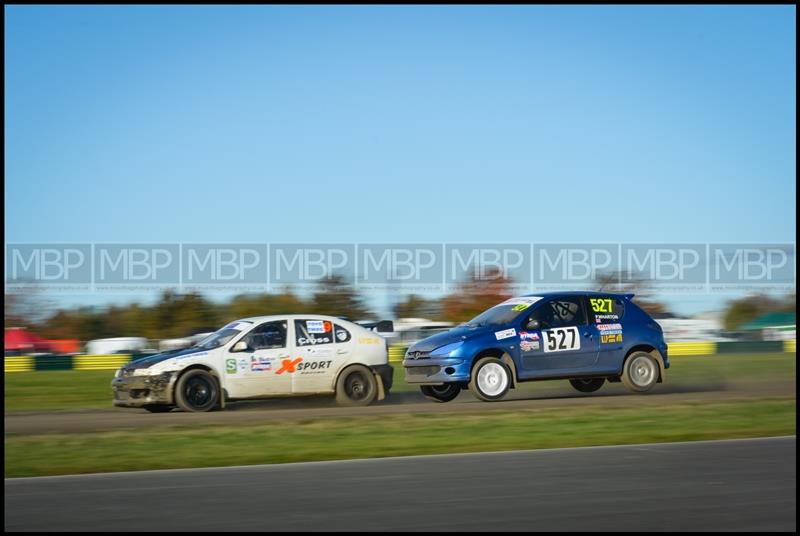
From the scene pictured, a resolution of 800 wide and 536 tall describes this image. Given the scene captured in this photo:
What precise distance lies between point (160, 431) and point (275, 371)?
3.21 m

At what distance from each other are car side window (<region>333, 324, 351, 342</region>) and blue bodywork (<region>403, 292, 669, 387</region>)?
106cm

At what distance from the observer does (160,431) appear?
1290cm

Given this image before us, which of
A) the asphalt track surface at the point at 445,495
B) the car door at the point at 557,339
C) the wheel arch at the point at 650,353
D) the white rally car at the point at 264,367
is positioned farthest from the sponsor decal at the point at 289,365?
the asphalt track surface at the point at 445,495

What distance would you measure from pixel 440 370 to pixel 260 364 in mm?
2848

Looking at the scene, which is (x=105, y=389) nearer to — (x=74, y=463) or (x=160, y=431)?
(x=160, y=431)

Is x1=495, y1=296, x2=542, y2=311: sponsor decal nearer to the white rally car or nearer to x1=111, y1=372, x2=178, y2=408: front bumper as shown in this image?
the white rally car

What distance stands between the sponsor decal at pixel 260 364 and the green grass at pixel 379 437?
2.00 m

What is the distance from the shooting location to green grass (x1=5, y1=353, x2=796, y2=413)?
19458 mm

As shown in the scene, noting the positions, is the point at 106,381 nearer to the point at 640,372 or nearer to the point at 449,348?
the point at 449,348

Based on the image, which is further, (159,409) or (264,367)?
(159,409)

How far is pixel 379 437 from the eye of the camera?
12.4 m

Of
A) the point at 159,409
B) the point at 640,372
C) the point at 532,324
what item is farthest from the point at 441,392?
the point at 159,409

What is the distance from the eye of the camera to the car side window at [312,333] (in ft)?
52.9

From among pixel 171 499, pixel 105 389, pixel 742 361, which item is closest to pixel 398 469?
pixel 171 499
